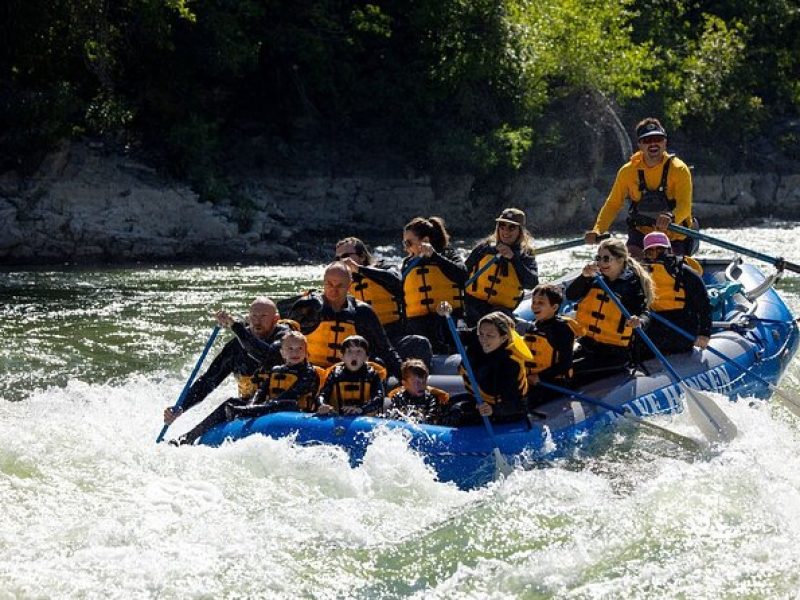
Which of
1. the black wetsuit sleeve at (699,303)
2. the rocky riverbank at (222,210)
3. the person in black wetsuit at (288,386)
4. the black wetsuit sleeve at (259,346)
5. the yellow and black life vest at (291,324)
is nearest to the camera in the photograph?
the person in black wetsuit at (288,386)

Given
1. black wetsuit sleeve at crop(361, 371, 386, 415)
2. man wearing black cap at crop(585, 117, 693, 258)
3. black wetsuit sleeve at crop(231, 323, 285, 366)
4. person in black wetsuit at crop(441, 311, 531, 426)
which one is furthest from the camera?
man wearing black cap at crop(585, 117, 693, 258)

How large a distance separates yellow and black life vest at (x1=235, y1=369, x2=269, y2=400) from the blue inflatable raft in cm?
37

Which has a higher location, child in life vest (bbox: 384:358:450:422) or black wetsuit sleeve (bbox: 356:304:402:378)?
black wetsuit sleeve (bbox: 356:304:402:378)

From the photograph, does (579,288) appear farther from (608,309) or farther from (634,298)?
(634,298)

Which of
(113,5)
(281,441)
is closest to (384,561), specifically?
(281,441)


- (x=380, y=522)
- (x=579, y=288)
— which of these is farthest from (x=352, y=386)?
(x=579, y=288)

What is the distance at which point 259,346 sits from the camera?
7.63m

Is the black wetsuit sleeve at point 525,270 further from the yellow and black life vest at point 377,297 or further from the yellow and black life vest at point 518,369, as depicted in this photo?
the yellow and black life vest at point 518,369

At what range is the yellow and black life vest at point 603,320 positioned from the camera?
8078mm

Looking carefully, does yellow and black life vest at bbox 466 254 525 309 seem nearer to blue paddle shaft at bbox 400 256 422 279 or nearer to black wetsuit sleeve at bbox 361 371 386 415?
blue paddle shaft at bbox 400 256 422 279

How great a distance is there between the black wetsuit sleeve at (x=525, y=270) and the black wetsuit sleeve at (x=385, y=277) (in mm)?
798

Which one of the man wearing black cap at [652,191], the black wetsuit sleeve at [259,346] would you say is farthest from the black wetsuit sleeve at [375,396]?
the man wearing black cap at [652,191]

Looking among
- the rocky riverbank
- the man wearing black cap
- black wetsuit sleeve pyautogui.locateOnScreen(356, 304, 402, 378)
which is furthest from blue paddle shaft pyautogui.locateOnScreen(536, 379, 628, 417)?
the rocky riverbank

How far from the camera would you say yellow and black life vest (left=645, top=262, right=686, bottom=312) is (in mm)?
8570
